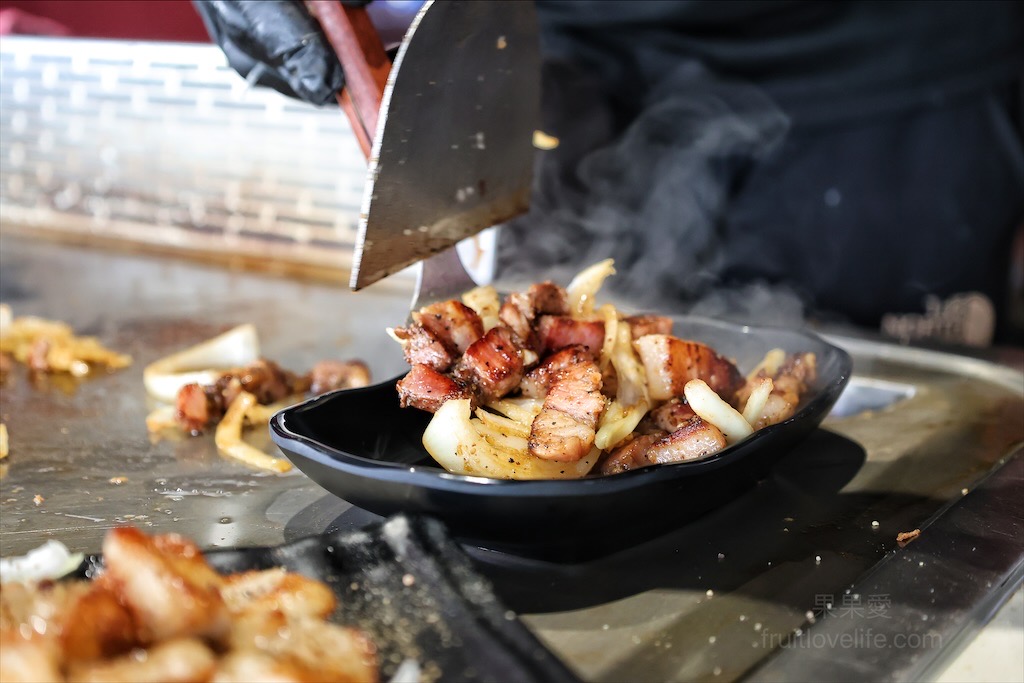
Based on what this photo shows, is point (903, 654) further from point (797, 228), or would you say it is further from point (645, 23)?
point (797, 228)

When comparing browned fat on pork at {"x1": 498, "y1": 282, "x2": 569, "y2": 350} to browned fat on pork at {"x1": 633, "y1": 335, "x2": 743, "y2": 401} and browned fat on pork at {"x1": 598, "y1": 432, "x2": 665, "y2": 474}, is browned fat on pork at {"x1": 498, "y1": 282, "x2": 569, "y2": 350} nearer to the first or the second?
browned fat on pork at {"x1": 633, "y1": 335, "x2": 743, "y2": 401}

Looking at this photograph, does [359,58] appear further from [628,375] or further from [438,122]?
[628,375]

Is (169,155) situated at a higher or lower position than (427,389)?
lower

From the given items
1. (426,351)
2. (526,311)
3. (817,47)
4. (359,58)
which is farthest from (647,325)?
(817,47)

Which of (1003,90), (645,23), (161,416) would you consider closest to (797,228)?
(1003,90)

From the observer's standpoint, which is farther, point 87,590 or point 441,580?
point 441,580

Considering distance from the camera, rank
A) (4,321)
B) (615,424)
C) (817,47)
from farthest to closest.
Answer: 1. (817,47)
2. (4,321)
3. (615,424)

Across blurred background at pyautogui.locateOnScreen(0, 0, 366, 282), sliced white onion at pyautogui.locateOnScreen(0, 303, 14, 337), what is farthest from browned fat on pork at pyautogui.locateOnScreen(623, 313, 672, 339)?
blurred background at pyautogui.locateOnScreen(0, 0, 366, 282)
